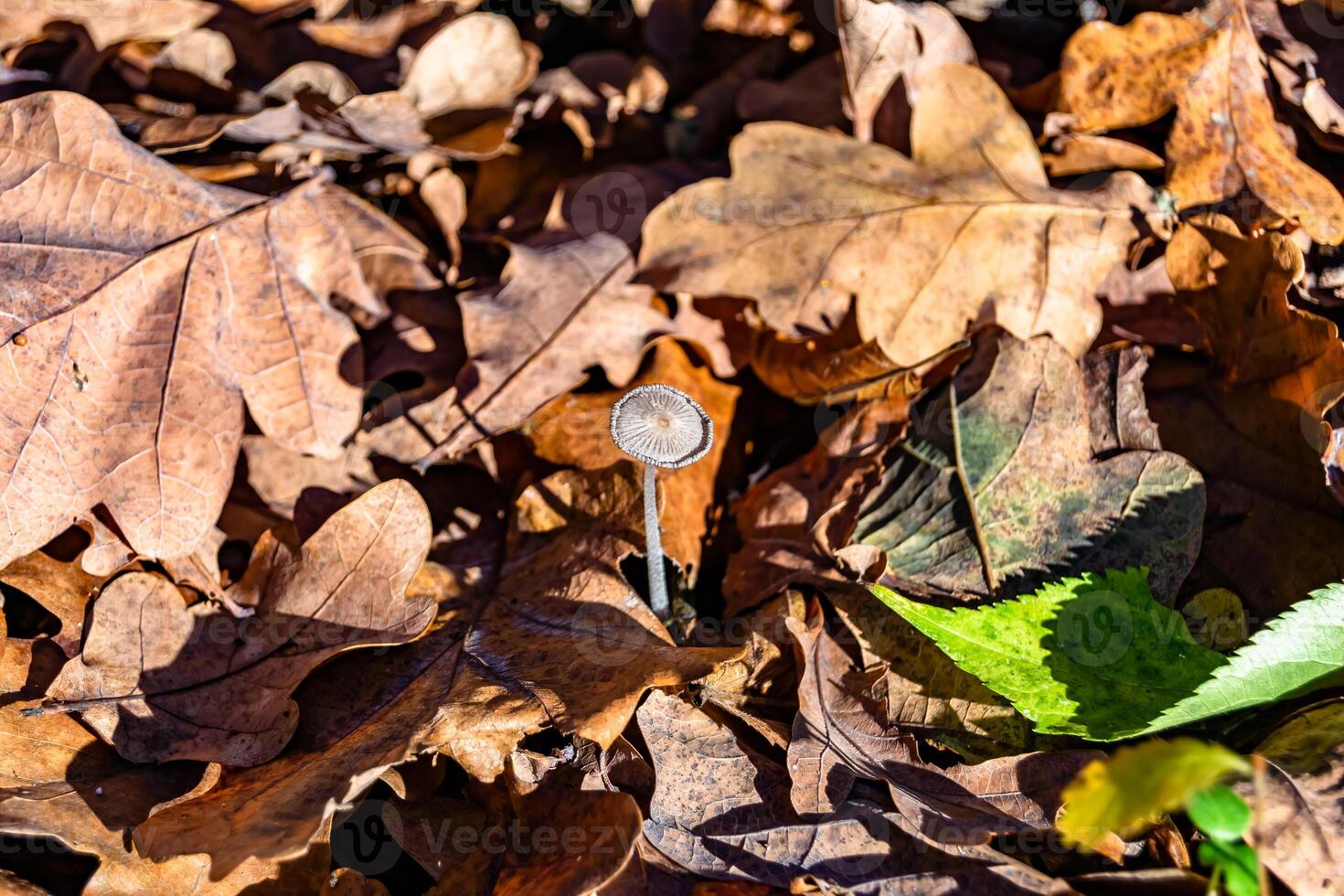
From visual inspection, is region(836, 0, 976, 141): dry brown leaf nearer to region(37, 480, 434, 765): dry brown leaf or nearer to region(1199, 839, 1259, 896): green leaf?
region(37, 480, 434, 765): dry brown leaf

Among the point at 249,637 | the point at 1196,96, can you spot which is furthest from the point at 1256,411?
the point at 249,637

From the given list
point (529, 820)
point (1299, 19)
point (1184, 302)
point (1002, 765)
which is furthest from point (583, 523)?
point (1299, 19)

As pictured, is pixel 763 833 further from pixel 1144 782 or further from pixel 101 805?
pixel 101 805

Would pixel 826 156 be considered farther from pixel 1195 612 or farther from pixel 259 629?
pixel 259 629

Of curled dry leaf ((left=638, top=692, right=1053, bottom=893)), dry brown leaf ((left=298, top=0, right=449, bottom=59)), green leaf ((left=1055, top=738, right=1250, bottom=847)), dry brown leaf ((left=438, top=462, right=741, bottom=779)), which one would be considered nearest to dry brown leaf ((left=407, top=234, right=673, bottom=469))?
dry brown leaf ((left=438, top=462, right=741, bottom=779))

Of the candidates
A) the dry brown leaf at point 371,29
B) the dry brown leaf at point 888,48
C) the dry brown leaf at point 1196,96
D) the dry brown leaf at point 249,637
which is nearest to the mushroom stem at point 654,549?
the dry brown leaf at point 249,637

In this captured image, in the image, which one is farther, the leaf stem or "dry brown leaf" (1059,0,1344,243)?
"dry brown leaf" (1059,0,1344,243)

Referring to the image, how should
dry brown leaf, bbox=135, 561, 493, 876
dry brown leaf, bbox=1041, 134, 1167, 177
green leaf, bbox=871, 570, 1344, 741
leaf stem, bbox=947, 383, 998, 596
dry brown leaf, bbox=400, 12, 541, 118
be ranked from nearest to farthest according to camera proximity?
dry brown leaf, bbox=135, 561, 493, 876
green leaf, bbox=871, 570, 1344, 741
leaf stem, bbox=947, 383, 998, 596
dry brown leaf, bbox=1041, 134, 1167, 177
dry brown leaf, bbox=400, 12, 541, 118

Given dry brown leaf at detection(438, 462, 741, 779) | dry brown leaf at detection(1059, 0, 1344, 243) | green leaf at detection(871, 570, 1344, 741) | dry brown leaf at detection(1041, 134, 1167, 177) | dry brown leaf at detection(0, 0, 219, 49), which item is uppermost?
dry brown leaf at detection(0, 0, 219, 49)
